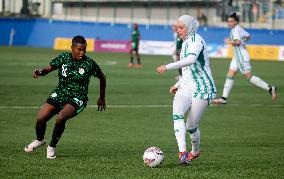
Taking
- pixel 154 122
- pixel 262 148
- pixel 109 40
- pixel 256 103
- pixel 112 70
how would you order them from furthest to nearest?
pixel 109 40, pixel 112 70, pixel 256 103, pixel 154 122, pixel 262 148

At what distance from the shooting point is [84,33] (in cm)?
6341

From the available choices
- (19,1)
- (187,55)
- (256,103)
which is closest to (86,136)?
(187,55)

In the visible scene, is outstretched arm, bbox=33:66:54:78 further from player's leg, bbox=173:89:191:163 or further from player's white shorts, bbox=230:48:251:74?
player's white shorts, bbox=230:48:251:74

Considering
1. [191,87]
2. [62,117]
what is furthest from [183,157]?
[62,117]

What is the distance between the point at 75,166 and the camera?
11.8m

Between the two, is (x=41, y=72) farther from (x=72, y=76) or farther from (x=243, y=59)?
(x=243, y=59)

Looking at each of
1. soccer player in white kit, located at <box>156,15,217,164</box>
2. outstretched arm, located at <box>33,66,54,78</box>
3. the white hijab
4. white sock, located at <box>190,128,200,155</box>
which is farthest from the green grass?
the white hijab

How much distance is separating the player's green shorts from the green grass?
80 cm

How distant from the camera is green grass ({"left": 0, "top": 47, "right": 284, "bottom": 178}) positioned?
11656mm

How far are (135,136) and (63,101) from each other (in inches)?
152

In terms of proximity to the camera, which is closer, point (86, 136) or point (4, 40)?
point (86, 136)

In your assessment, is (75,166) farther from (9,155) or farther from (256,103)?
(256,103)

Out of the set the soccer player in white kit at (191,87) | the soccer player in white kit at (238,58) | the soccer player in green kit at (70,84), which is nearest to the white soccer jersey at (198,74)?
the soccer player in white kit at (191,87)

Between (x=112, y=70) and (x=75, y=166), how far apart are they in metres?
27.0
